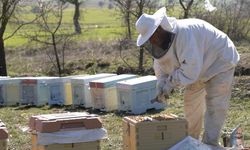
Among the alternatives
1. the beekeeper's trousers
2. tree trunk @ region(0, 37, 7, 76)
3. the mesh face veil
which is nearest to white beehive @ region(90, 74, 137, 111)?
the beekeeper's trousers

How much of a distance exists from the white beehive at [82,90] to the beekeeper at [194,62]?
5339mm

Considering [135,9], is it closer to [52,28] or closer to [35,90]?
[52,28]

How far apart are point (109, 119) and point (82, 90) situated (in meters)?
1.68

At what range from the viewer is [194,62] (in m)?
5.12

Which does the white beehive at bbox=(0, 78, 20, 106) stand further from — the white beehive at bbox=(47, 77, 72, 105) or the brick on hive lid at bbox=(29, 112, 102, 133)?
the brick on hive lid at bbox=(29, 112, 102, 133)

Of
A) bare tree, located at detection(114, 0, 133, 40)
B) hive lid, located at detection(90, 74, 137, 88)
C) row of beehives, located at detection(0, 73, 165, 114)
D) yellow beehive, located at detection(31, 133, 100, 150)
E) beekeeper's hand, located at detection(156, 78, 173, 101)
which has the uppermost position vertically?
bare tree, located at detection(114, 0, 133, 40)

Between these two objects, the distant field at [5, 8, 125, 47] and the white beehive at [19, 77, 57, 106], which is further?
the distant field at [5, 8, 125, 47]

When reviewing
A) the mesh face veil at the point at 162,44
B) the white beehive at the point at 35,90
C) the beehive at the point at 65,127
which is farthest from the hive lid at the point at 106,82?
the beehive at the point at 65,127

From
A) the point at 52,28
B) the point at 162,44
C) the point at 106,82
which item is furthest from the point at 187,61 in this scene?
the point at 52,28

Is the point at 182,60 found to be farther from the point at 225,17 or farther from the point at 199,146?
the point at 225,17

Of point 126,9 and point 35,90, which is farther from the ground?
point 126,9

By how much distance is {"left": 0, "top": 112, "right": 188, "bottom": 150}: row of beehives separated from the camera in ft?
15.9

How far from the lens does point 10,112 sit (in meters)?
11.3

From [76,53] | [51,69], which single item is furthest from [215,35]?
[76,53]
